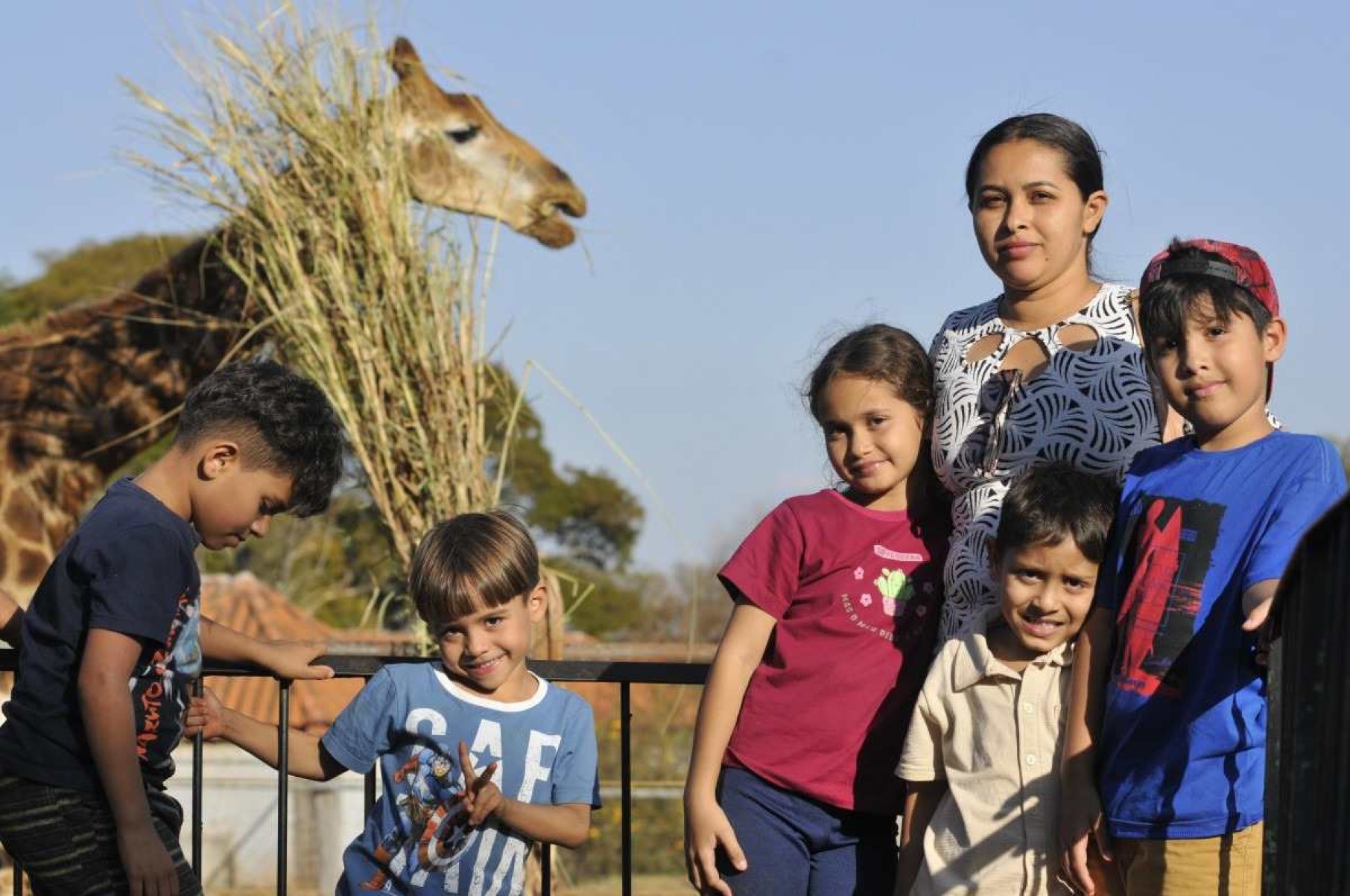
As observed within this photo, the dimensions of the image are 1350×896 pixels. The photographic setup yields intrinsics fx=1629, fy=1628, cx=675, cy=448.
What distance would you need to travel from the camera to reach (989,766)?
9.41ft

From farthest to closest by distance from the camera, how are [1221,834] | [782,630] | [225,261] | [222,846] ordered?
[222,846] < [225,261] < [782,630] < [1221,834]

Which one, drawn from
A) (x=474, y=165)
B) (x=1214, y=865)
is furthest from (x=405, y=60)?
(x=1214, y=865)

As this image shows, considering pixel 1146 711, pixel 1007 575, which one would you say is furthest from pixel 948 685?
pixel 1146 711

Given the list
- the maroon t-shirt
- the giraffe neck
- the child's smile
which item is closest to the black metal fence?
the maroon t-shirt

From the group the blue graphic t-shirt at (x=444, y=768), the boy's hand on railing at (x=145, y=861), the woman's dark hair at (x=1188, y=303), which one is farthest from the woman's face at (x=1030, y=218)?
the boy's hand on railing at (x=145, y=861)

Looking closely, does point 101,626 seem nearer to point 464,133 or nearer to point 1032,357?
point 1032,357

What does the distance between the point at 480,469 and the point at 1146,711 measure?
365cm

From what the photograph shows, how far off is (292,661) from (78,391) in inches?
180

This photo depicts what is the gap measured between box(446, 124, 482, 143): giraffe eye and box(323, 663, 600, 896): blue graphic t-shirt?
4980 millimetres

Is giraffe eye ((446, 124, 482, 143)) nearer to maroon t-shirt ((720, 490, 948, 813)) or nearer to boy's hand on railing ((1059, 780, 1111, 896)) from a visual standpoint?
maroon t-shirt ((720, 490, 948, 813))

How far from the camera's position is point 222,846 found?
14.9m

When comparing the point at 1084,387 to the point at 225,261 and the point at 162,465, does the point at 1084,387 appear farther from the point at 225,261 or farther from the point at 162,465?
the point at 225,261

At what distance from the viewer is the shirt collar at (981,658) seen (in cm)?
286

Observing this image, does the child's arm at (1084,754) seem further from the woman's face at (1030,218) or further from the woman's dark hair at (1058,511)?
the woman's face at (1030,218)
